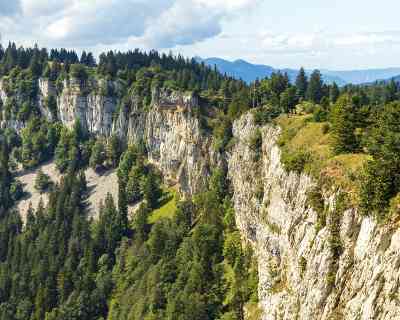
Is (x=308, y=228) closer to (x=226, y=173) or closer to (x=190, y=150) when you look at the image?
(x=226, y=173)

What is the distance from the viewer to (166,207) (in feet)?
517

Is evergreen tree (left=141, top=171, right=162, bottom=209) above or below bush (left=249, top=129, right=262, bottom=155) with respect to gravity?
below

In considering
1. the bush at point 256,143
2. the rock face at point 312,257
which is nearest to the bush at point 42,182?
the bush at point 256,143

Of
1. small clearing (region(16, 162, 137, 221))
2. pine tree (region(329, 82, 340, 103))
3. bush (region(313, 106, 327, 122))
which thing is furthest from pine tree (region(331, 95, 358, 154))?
small clearing (region(16, 162, 137, 221))

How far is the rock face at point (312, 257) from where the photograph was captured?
4444 centimetres

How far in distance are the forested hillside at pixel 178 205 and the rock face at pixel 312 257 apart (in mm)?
1918

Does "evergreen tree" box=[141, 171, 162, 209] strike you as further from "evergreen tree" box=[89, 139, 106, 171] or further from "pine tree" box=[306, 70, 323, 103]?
"pine tree" box=[306, 70, 323, 103]

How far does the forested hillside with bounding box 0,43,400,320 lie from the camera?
207 feet

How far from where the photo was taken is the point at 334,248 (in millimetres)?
53781

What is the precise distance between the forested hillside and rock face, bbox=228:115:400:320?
6.29 ft

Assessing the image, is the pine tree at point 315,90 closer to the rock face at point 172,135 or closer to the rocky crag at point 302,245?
the rock face at point 172,135

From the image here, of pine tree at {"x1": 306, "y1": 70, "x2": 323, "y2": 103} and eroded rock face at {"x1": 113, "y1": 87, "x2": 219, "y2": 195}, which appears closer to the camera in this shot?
eroded rock face at {"x1": 113, "y1": 87, "x2": 219, "y2": 195}

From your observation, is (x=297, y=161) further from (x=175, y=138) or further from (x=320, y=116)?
(x=175, y=138)

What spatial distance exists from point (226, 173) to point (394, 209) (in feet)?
309
